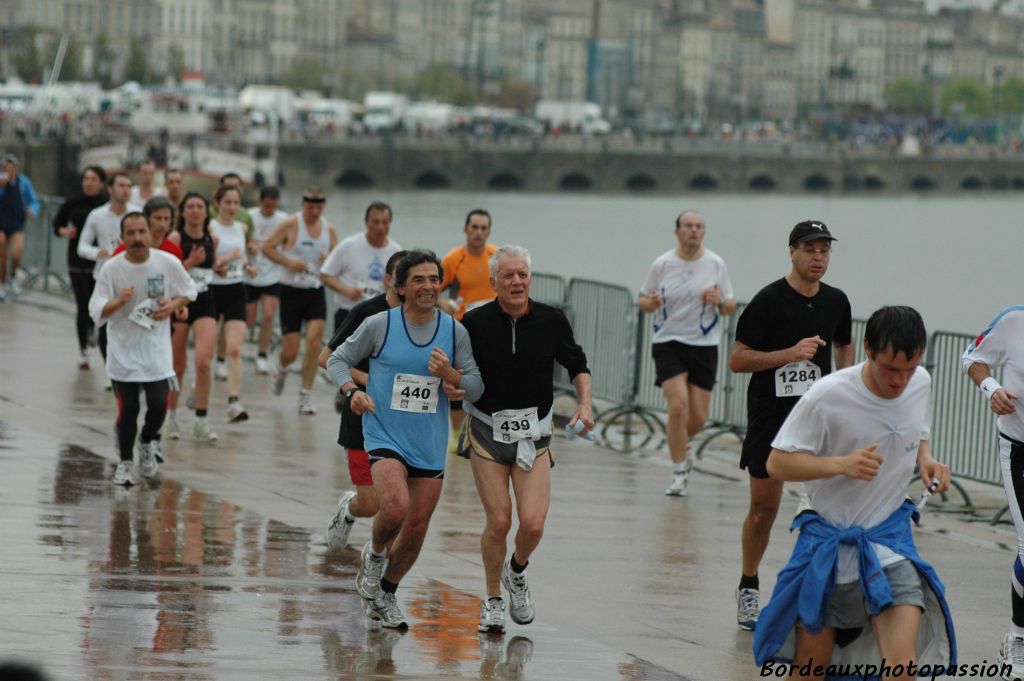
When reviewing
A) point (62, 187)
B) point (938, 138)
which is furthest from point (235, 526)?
point (938, 138)

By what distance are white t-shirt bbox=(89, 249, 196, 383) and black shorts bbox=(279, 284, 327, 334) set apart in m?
4.68

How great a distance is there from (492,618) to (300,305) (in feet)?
27.4

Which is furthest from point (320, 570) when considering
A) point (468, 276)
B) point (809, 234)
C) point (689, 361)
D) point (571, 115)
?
point (571, 115)

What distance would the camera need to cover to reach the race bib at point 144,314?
11.8 meters

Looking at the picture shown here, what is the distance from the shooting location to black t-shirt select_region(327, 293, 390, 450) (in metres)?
9.09

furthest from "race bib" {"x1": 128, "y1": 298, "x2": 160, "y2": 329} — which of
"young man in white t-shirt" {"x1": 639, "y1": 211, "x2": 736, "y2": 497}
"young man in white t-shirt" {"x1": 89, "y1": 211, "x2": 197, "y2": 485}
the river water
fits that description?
the river water

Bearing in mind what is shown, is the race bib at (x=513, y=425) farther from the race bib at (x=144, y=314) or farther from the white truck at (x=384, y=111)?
the white truck at (x=384, y=111)

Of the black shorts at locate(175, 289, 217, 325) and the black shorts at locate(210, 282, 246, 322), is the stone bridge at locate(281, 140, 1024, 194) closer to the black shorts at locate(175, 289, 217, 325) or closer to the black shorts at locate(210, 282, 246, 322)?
the black shorts at locate(210, 282, 246, 322)

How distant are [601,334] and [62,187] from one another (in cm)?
5610

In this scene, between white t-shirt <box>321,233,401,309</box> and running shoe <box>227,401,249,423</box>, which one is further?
running shoe <box>227,401,249,423</box>

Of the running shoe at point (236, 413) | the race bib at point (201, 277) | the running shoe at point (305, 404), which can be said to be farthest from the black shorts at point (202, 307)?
the running shoe at point (305, 404)

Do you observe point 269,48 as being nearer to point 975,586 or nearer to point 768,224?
point 768,224

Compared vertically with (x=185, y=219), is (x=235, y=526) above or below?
below

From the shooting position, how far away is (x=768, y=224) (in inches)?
3962
